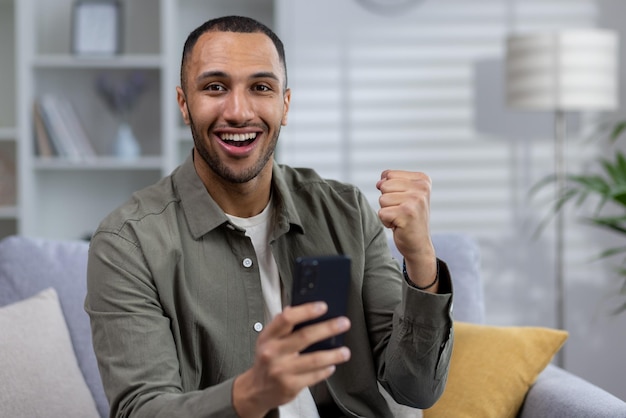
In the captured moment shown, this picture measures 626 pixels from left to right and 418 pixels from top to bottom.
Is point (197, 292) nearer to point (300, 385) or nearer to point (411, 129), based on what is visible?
point (300, 385)

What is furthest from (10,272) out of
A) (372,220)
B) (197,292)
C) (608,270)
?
(608,270)

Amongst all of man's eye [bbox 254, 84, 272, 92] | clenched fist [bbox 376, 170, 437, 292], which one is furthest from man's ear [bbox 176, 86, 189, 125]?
clenched fist [bbox 376, 170, 437, 292]

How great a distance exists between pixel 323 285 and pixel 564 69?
7.52 feet

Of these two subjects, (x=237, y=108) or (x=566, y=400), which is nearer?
(x=237, y=108)

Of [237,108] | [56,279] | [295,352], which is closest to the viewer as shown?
[295,352]

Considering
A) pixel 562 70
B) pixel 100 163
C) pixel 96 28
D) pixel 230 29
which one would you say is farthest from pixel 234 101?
pixel 96 28

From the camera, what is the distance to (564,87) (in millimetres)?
3168

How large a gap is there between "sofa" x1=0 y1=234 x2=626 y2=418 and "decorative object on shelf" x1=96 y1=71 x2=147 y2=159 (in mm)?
1518

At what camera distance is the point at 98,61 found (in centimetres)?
346

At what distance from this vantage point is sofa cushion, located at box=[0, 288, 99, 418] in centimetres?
169

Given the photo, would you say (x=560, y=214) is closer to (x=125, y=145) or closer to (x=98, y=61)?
(x=125, y=145)

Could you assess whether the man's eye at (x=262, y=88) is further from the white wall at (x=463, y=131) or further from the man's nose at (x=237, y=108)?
the white wall at (x=463, y=131)

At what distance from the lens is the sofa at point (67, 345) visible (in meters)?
1.70

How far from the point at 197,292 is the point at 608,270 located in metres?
2.59
